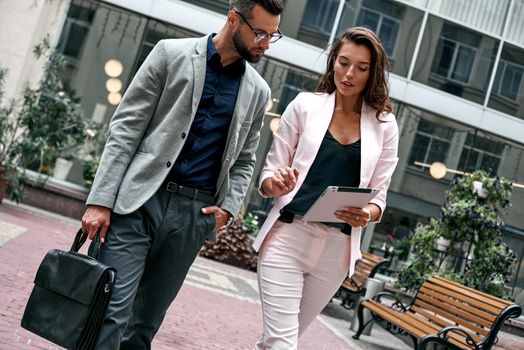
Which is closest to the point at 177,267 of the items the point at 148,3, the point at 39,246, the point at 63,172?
the point at 39,246

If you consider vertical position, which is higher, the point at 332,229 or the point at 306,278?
the point at 332,229

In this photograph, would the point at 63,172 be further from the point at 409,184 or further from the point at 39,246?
the point at 409,184

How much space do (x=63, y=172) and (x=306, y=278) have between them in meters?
12.2

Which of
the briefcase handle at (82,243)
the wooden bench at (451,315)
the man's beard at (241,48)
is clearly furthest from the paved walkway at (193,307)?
the man's beard at (241,48)

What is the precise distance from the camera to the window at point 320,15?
16.4 meters

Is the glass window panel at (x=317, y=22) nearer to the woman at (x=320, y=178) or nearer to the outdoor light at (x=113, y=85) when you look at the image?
the outdoor light at (x=113, y=85)

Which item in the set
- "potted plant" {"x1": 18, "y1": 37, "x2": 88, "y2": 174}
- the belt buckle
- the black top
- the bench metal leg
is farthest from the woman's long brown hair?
"potted plant" {"x1": 18, "y1": 37, "x2": 88, "y2": 174}

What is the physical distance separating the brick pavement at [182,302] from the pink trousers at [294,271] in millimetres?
1843

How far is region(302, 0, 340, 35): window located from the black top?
13295 mm

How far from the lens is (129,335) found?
3301mm

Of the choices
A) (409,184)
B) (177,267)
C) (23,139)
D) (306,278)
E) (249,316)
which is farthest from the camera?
(409,184)

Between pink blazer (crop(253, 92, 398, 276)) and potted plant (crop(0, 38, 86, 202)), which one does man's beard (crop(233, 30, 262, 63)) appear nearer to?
pink blazer (crop(253, 92, 398, 276))

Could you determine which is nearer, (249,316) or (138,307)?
(138,307)

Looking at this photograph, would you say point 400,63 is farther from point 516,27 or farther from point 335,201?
point 335,201
